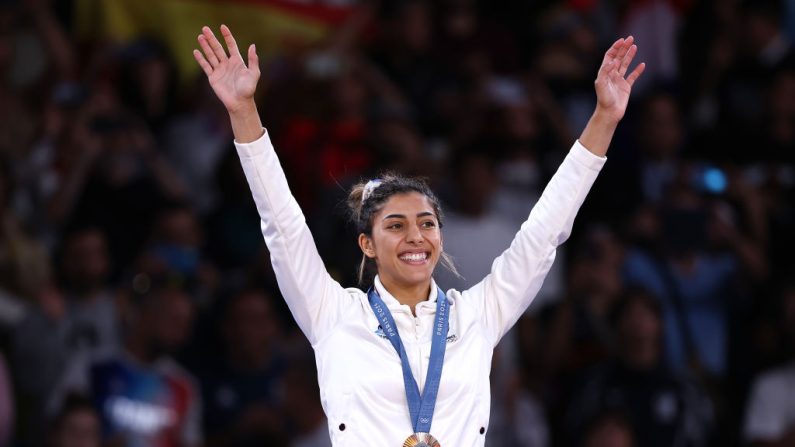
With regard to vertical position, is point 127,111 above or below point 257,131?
above

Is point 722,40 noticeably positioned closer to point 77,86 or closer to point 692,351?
point 692,351

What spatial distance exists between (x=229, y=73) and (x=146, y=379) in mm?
3709

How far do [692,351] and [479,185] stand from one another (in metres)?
1.67

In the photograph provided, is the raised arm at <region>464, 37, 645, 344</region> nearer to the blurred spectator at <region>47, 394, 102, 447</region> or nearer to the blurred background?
the blurred background

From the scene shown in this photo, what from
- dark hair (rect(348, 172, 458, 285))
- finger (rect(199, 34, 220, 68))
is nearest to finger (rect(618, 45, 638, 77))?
dark hair (rect(348, 172, 458, 285))

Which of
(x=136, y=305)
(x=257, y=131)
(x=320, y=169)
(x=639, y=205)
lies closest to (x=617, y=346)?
(x=639, y=205)

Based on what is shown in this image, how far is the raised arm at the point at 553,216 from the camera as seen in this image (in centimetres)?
512

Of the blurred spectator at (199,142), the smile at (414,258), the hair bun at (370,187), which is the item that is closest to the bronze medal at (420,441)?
the smile at (414,258)

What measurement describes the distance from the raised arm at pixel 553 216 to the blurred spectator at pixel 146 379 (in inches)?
138

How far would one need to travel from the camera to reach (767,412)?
8.88 m

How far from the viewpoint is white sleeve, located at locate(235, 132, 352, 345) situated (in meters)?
4.89

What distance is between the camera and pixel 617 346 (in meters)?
8.87

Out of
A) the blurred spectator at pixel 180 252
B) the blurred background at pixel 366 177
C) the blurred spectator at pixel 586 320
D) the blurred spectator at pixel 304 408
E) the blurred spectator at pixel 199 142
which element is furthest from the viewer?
the blurred spectator at pixel 199 142

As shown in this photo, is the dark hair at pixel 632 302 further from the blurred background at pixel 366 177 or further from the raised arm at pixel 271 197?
the raised arm at pixel 271 197
